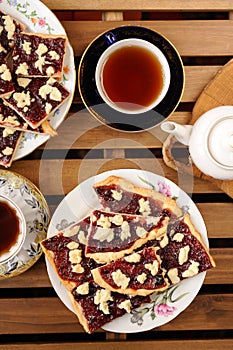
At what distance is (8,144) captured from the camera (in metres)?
1.23

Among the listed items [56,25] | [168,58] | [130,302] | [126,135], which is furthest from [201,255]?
[56,25]

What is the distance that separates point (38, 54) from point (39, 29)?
0.06m

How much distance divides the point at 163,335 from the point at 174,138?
46 cm

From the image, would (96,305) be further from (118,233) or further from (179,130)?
(179,130)

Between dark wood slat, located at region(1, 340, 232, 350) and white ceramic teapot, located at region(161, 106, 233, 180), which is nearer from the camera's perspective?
white ceramic teapot, located at region(161, 106, 233, 180)

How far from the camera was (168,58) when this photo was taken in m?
1.27

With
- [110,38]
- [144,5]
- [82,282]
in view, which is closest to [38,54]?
[110,38]

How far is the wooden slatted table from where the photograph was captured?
4.21 ft

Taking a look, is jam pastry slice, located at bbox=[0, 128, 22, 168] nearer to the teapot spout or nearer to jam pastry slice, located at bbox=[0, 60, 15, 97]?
jam pastry slice, located at bbox=[0, 60, 15, 97]

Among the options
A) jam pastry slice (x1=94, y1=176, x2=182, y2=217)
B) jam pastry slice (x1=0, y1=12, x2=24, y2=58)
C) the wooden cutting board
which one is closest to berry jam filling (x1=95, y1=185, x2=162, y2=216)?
→ jam pastry slice (x1=94, y1=176, x2=182, y2=217)

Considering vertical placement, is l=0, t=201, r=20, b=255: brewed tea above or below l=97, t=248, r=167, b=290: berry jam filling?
above

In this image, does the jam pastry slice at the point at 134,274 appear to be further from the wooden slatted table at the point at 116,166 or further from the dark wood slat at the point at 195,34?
the dark wood slat at the point at 195,34

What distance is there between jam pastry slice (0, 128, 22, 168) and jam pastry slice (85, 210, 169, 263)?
21 cm

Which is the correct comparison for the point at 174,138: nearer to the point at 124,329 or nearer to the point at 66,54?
the point at 66,54
